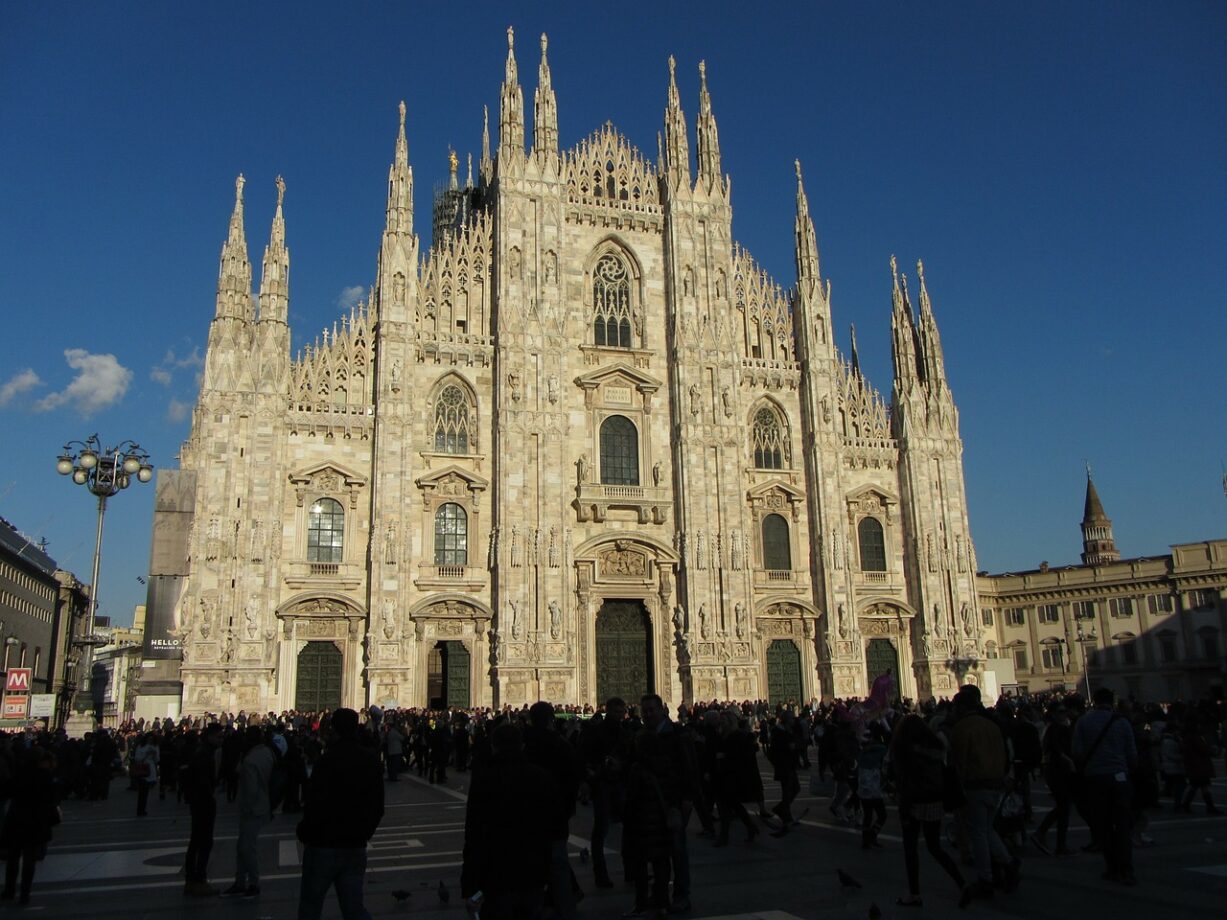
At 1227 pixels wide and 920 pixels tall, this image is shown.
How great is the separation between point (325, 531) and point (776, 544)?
662 inches

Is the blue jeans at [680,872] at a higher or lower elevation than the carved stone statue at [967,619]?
lower

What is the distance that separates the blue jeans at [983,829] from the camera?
907 cm

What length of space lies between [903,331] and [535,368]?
52.9 feet

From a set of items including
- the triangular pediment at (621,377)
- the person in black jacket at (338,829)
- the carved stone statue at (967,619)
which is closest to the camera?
the person in black jacket at (338,829)

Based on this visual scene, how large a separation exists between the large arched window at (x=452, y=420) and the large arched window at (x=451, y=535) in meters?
2.14

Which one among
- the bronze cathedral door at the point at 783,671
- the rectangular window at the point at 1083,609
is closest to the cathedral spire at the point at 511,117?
the bronze cathedral door at the point at 783,671

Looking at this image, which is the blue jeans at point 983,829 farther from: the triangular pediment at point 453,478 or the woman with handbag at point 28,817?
the triangular pediment at point 453,478

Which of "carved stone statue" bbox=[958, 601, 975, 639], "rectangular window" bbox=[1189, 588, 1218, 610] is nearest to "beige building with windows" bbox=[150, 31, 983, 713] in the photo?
"carved stone statue" bbox=[958, 601, 975, 639]

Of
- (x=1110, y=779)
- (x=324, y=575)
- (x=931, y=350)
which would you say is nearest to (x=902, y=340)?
(x=931, y=350)

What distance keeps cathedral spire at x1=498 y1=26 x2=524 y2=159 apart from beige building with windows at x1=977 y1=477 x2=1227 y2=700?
38655 millimetres

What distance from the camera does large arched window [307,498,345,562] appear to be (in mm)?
34812

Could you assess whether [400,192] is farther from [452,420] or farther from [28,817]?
[28,817]

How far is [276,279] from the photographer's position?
35.9 m

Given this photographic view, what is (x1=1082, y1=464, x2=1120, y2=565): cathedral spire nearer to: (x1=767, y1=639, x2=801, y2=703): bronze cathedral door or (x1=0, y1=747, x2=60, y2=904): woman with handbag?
(x1=767, y1=639, x2=801, y2=703): bronze cathedral door
